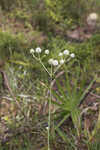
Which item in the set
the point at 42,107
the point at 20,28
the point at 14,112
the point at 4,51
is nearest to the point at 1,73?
the point at 4,51

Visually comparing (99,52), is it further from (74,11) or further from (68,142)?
(68,142)

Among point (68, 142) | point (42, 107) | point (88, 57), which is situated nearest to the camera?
point (68, 142)

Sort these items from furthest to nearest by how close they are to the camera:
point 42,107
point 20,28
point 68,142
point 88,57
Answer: point 20,28 → point 88,57 → point 42,107 → point 68,142

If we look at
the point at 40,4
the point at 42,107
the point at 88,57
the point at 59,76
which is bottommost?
the point at 42,107

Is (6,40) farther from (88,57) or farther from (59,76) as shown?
(88,57)

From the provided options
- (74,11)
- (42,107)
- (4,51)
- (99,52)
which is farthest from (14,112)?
(74,11)

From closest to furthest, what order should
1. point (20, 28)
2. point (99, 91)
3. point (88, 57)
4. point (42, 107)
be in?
point (42, 107) → point (99, 91) → point (88, 57) → point (20, 28)

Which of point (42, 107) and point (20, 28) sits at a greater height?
point (20, 28)

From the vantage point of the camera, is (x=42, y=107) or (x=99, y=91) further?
(x=99, y=91)

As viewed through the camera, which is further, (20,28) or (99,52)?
(20,28)
